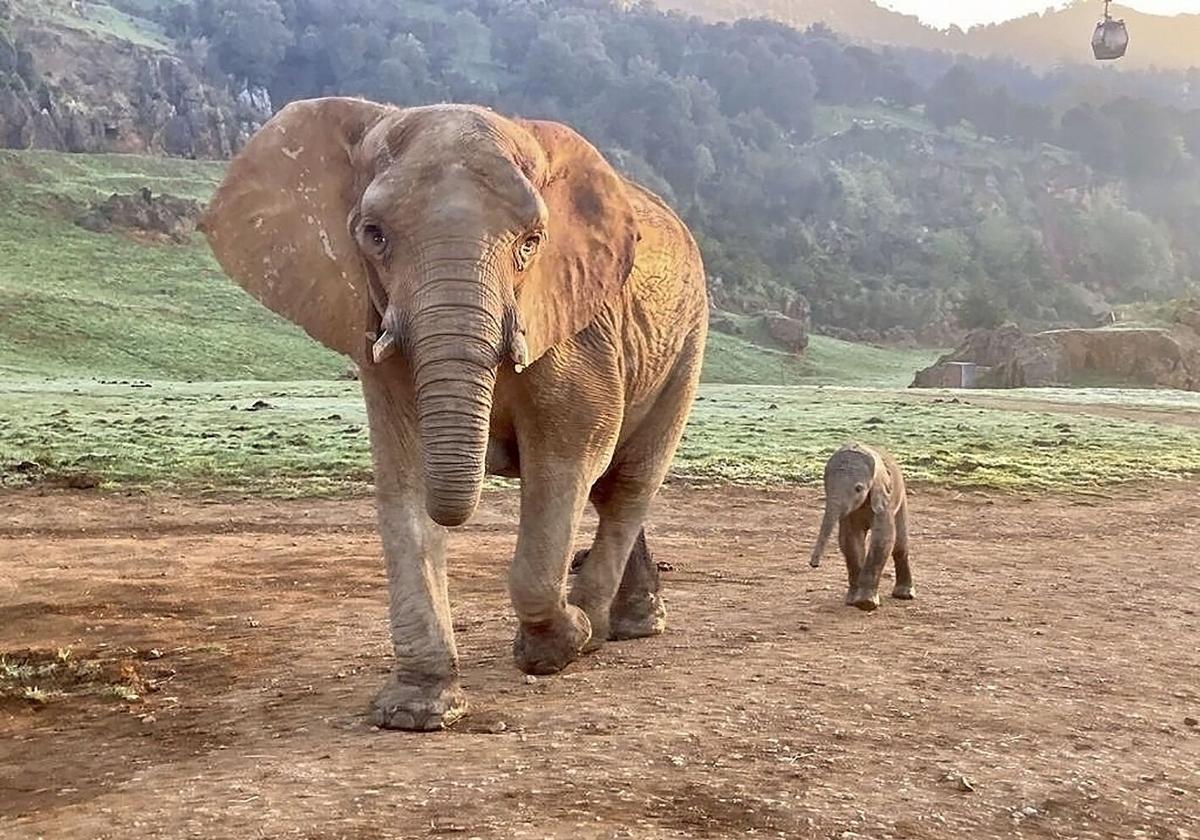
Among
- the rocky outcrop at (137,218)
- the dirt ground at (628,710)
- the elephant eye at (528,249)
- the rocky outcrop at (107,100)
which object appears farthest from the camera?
the rocky outcrop at (107,100)

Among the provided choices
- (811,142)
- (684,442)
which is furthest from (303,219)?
(811,142)

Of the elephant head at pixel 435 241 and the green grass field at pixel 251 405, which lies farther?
the green grass field at pixel 251 405

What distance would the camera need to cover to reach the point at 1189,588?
33.1 ft

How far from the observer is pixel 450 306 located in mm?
4812

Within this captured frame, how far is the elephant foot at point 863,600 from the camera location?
28.2ft

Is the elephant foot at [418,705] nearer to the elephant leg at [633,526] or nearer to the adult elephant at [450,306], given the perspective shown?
the adult elephant at [450,306]

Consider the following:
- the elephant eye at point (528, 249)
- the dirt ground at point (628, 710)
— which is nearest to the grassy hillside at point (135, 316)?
the dirt ground at point (628, 710)

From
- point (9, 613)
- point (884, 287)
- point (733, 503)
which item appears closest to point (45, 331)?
point (733, 503)

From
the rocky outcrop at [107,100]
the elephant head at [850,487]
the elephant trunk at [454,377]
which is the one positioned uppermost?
the rocky outcrop at [107,100]

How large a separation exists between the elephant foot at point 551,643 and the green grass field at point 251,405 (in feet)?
27.8

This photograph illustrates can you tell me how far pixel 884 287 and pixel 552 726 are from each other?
8225cm

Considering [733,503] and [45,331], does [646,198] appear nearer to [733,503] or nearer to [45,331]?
[733,503]

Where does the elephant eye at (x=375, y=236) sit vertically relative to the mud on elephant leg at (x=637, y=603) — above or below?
above

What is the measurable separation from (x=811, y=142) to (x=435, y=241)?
115 m
